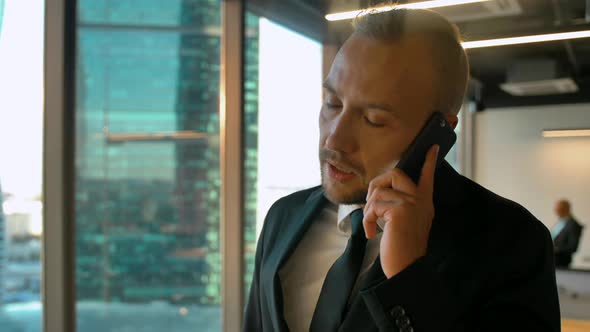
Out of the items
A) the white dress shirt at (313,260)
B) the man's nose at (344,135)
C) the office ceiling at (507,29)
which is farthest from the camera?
the office ceiling at (507,29)

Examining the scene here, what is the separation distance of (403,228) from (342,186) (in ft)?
0.51

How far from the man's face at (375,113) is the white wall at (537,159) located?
7326 millimetres

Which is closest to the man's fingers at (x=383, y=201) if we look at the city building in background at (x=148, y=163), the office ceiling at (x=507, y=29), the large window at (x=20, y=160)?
the office ceiling at (x=507, y=29)

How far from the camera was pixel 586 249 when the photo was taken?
7.80 metres

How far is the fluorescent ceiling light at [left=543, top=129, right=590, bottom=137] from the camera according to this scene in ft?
24.9

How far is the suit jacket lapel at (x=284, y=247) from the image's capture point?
0.95 meters

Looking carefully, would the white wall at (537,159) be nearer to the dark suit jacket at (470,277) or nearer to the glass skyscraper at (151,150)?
the glass skyscraper at (151,150)

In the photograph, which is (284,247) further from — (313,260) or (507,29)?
(507,29)

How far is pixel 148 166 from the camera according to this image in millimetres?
3504

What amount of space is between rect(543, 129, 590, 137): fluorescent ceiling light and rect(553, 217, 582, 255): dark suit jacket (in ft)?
4.02

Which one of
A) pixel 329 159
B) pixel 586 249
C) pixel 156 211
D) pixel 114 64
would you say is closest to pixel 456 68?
pixel 329 159

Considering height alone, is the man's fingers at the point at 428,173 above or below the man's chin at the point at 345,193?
above

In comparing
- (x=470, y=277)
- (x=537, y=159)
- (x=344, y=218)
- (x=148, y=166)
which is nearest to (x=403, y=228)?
(x=470, y=277)

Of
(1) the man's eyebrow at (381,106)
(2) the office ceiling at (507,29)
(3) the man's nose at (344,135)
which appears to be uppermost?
(2) the office ceiling at (507,29)
